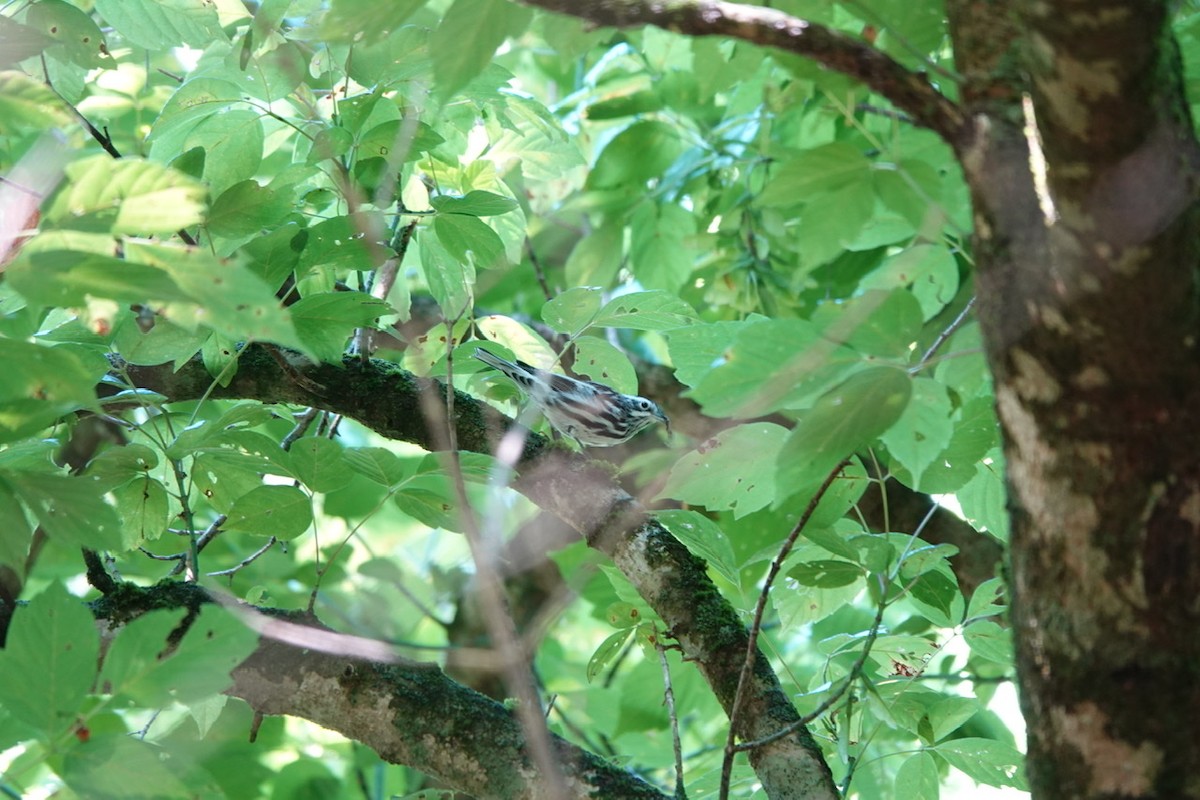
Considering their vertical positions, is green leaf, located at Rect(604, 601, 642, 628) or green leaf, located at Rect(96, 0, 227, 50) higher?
green leaf, located at Rect(96, 0, 227, 50)

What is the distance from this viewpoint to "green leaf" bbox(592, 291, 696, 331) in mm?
2344

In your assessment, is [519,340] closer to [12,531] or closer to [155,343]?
[155,343]

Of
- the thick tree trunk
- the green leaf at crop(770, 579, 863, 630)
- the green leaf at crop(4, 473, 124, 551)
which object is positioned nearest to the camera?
the thick tree trunk

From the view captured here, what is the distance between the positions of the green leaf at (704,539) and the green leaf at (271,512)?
0.70 metres

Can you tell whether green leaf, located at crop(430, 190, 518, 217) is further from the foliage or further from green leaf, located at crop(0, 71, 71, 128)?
green leaf, located at crop(0, 71, 71, 128)

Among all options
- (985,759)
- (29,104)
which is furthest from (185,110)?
(985,759)

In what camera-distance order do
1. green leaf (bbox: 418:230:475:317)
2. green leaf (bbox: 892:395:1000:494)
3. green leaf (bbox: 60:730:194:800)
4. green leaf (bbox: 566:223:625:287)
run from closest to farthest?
green leaf (bbox: 60:730:194:800)
green leaf (bbox: 892:395:1000:494)
green leaf (bbox: 418:230:475:317)
green leaf (bbox: 566:223:625:287)

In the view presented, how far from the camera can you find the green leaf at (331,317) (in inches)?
80.0

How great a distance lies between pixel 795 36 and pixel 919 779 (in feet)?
4.92

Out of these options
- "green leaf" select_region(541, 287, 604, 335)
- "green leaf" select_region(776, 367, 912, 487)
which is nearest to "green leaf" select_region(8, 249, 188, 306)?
"green leaf" select_region(776, 367, 912, 487)

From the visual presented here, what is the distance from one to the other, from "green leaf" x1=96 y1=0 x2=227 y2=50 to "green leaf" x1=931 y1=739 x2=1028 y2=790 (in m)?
2.14

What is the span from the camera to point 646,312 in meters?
2.36

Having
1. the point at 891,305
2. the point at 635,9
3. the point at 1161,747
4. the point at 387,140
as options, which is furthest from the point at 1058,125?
the point at 387,140

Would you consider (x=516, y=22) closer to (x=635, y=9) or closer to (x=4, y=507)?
(x=635, y=9)
